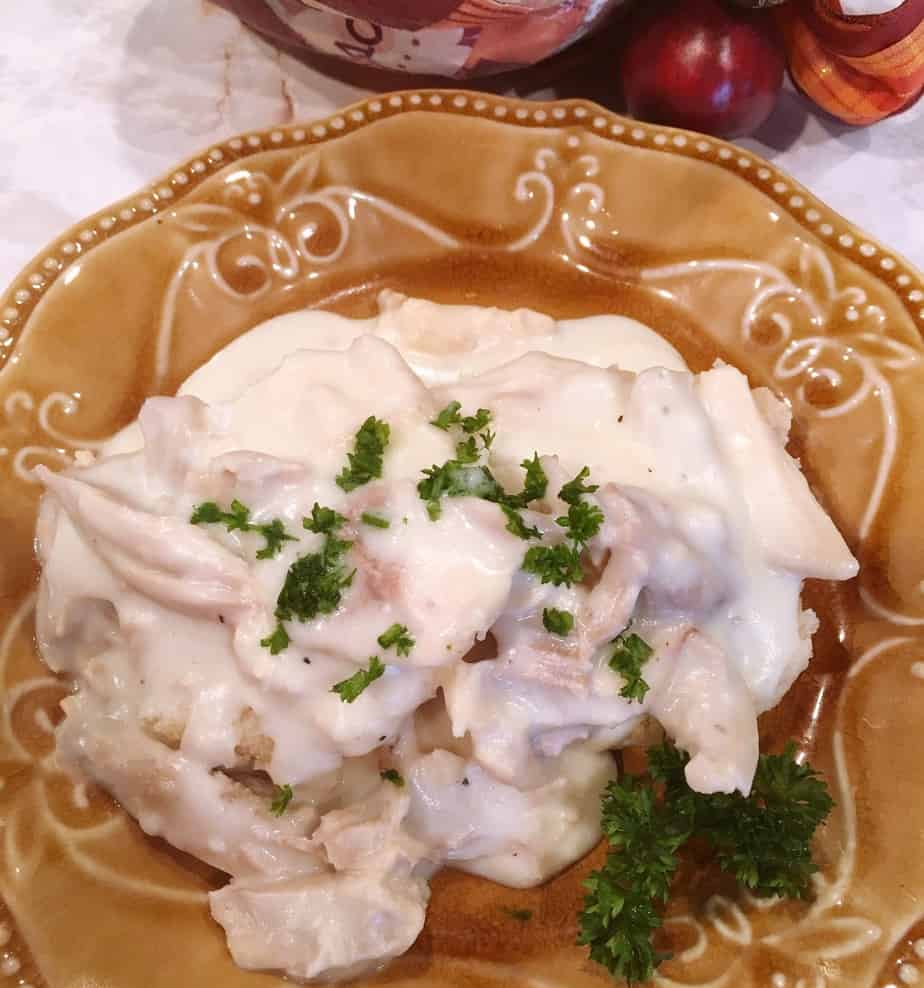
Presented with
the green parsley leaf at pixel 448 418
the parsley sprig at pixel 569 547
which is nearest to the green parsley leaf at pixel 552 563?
the parsley sprig at pixel 569 547

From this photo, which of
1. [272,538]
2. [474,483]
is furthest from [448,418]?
[272,538]

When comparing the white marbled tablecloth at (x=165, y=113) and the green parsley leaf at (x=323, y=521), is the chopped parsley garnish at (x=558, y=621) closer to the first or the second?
the green parsley leaf at (x=323, y=521)

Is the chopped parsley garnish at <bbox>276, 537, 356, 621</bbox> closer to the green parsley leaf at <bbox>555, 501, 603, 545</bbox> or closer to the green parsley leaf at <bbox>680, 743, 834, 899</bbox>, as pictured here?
the green parsley leaf at <bbox>555, 501, 603, 545</bbox>

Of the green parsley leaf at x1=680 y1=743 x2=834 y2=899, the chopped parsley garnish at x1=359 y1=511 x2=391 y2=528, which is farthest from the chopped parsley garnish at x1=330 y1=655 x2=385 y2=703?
the green parsley leaf at x1=680 y1=743 x2=834 y2=899

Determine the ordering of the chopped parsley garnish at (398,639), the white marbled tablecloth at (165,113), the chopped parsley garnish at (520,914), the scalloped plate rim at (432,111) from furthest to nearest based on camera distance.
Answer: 1. the white marbled tablecloth at (165,113)
2. the scalloped plate rim at (432,111)
3. the chopped parsley garnish at (520,914)
4. the chopped parsley garnish at (398,639)

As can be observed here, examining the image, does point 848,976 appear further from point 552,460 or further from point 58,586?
point 58,586
